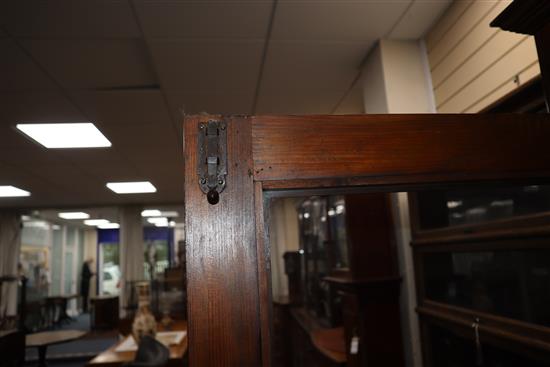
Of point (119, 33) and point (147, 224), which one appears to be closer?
point (119, 33)

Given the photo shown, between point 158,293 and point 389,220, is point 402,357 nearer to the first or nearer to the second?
point 389,220

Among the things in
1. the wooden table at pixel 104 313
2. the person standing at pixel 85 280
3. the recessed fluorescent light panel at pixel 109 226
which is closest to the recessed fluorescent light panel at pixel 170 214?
the wooden table at pixel 104 313

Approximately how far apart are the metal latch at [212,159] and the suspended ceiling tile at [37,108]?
2760 mm

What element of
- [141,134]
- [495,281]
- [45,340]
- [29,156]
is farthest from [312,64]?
[45,340]

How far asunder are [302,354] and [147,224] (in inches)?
403

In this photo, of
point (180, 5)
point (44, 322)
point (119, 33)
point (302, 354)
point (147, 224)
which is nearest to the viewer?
point (180, 5)

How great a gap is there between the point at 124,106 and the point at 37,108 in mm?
672

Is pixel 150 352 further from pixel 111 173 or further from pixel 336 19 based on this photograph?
pixel 111 173

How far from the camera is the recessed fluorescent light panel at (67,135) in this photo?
364 centimetres

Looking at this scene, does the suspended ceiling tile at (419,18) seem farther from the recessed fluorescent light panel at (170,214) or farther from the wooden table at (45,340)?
the recessed fluorescent light panel at (170,214)

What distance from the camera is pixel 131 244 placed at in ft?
28.7

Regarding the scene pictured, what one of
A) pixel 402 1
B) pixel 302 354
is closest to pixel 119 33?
pixel 402 1

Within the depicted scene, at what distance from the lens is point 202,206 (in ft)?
2.14

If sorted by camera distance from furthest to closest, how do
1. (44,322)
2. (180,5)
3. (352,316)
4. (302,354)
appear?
(44,322), (302,354), (352,316), (180,5)
